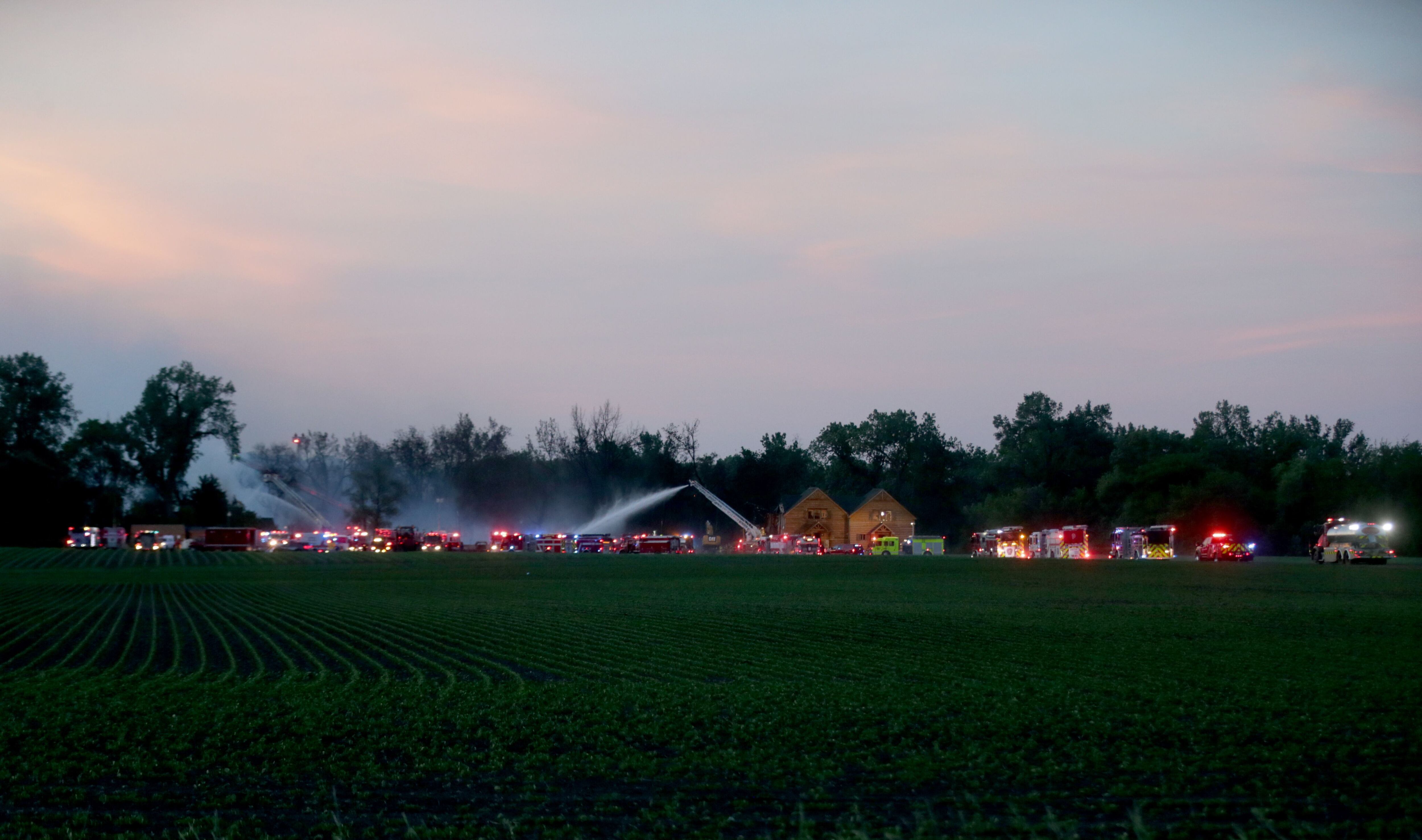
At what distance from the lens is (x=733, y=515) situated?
137125mm

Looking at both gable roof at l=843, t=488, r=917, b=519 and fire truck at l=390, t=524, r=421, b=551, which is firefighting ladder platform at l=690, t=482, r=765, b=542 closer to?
gable roof at l=843, t=488, r=917, b=519

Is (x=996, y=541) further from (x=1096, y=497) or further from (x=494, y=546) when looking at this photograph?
(x=494, y=546)

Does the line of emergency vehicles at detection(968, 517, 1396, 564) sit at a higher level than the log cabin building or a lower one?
lower

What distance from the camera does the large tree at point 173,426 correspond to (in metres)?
125

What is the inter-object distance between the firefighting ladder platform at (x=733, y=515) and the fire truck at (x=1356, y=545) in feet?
192

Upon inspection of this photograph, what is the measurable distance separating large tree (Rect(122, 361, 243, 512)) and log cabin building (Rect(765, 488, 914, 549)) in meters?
63.2

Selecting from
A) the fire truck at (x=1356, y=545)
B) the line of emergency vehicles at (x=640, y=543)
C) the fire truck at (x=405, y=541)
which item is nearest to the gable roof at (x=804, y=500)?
the line of emergency vehicles at (x=640, y=543)

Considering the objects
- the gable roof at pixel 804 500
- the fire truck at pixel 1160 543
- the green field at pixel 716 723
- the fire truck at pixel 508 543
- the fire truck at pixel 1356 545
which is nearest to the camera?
the green field at pixel 716 723

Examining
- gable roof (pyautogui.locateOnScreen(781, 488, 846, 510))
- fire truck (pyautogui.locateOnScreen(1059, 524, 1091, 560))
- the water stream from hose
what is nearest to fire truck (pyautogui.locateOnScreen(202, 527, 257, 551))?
the water stream from hose

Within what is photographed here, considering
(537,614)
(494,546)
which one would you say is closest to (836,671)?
(537,614)

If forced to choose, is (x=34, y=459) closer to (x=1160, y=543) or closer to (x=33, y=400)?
(x=33, y=400)

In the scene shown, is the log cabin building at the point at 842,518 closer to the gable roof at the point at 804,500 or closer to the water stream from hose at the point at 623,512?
the gable roof at the point at 804,500

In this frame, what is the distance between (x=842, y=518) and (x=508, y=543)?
50.9 meters

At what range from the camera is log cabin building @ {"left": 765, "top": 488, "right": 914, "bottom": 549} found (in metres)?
147
